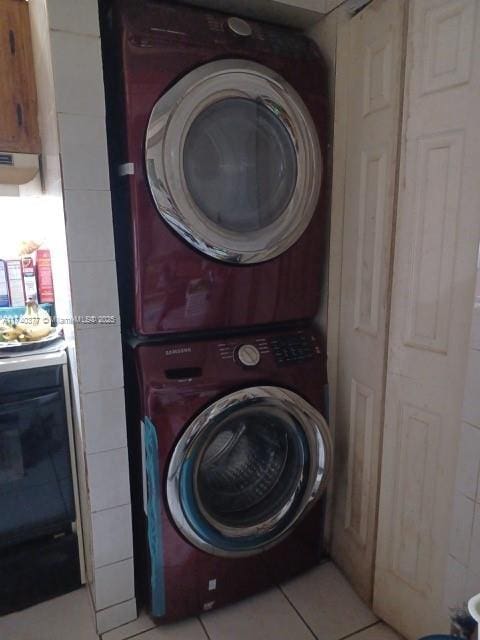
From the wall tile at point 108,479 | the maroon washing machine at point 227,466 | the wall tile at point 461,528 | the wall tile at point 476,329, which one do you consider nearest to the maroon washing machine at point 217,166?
the maroon washing machine at point 227,466

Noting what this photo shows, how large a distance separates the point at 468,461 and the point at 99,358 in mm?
1003

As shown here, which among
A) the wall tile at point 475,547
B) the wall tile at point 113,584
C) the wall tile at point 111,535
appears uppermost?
the wall tile at point 475,547

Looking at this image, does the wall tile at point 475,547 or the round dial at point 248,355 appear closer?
the wall tile at point 475,547

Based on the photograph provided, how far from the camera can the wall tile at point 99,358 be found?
1.22 metres

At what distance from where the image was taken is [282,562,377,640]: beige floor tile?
4.63 ft

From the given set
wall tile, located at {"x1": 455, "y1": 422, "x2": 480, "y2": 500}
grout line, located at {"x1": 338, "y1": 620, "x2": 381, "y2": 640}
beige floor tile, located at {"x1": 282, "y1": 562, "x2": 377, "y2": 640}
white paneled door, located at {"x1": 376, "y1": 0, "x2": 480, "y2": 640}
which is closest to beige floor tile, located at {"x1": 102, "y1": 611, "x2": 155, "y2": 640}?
beige floor tile, located at {"x1": 282, "y1": 562, "x2": 377, "y2": 640}

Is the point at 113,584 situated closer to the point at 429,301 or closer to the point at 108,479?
the point at 108,479

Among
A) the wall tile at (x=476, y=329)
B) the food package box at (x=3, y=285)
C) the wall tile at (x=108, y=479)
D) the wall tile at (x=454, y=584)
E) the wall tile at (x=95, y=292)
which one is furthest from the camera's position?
the food package box at (x=3, y=285)

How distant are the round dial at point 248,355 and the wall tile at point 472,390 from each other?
584 mm

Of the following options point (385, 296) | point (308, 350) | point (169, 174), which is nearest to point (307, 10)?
point (169, 174)

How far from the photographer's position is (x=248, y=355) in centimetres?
134

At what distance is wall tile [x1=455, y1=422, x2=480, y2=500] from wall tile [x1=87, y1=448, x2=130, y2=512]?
0.93 metres

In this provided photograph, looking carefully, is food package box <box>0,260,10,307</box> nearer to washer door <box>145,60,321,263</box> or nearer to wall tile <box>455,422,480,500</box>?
washer door <box>145,60,321,263</box>

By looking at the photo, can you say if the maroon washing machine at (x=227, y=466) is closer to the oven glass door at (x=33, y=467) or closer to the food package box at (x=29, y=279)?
the oven glass door at (x=33, y=467)
